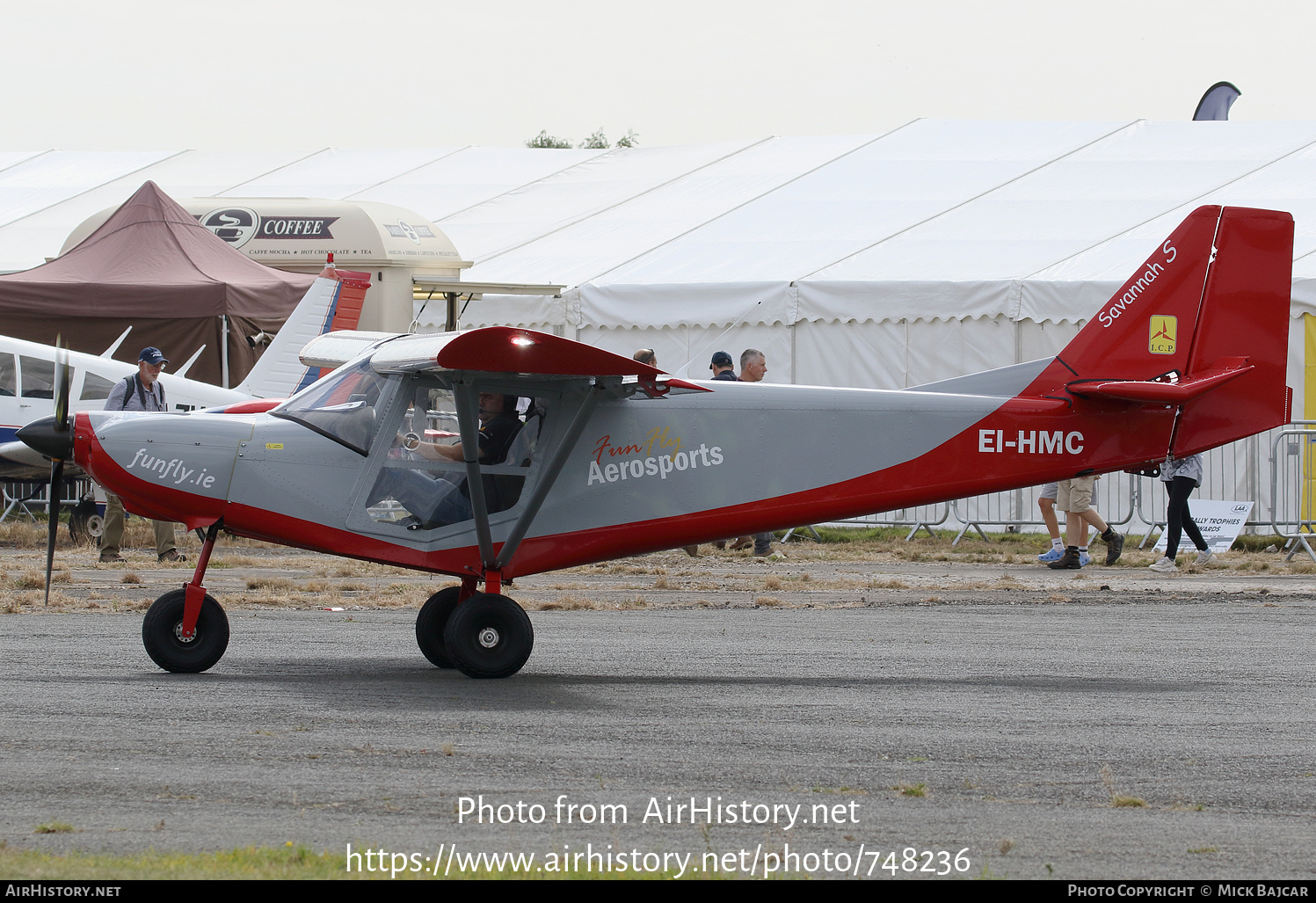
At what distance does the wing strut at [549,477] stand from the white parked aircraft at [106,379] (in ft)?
32.4

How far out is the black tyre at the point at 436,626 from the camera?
894 cm

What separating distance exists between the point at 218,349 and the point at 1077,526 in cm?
1165

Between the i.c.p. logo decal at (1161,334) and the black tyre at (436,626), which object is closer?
the black tyre at (436,626)

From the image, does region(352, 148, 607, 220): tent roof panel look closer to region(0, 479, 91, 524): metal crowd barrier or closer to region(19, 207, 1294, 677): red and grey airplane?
region(0, 479, 91, 524): metal crowd barrier

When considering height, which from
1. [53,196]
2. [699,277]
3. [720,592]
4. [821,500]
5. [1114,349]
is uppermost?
[53,196]

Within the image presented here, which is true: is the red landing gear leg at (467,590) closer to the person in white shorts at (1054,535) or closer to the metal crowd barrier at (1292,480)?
the person in white shorts at (1054,535)

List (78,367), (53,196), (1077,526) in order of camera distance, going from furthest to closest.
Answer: (53,196) < (78,367) < (1077,526)

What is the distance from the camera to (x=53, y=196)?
30.6 m

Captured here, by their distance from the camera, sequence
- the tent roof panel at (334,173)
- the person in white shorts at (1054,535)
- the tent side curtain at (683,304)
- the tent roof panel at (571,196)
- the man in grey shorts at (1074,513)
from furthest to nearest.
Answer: the tent roof panel at (334,173) → the tent roof panel at (571,196) → the tent side curtain at (683,304) → the person in white shorts at (1054,535) → the man in grey shorts at (1074,513)

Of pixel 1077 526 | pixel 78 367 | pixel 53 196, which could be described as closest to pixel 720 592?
pixel 1077 526

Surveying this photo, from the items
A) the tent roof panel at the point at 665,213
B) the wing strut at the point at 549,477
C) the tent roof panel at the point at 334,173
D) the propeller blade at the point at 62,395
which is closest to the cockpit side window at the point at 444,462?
the wing strut at the point at 549,477

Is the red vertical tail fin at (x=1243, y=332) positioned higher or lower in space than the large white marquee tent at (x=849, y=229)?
lower
